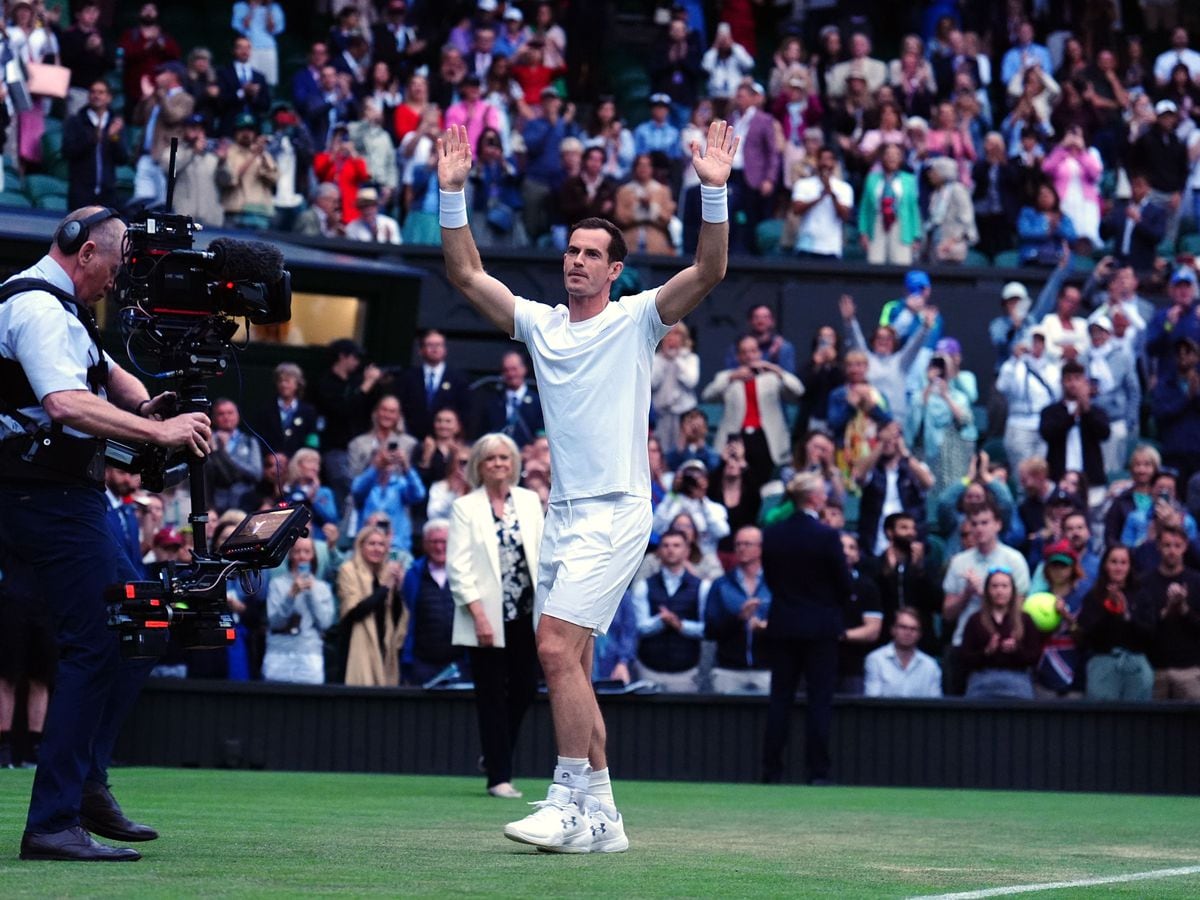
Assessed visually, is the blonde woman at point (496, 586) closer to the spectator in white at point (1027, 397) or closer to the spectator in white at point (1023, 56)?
the spectator in white at point (1027, 397)

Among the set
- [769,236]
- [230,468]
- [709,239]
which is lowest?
[230,468]

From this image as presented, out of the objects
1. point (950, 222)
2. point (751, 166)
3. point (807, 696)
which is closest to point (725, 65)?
Result: point (751, 166)

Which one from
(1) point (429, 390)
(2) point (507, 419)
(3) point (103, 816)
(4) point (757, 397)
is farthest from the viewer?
(4) point (757, 397)

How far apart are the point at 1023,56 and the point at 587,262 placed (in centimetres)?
1904

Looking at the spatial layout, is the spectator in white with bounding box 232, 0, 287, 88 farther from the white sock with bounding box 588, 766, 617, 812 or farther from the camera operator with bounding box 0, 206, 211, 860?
the camera operator with bounding box 0, 206, 211, 860

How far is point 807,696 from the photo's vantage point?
15062 millimetres

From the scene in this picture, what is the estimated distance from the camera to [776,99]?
24.0 m

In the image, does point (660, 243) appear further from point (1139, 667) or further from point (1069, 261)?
point (1139, 667)

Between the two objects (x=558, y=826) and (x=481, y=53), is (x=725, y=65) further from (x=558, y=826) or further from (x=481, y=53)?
(x=558, y=826)

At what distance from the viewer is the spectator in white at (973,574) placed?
16.1m

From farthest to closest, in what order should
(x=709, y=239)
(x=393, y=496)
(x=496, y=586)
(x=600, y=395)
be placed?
(x=393, y=496)
(x=496, y=586)
(x=600, y=395)
(x=709, y=239)

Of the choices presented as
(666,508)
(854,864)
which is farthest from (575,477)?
(666,508)

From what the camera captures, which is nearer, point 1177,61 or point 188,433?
point 188,433

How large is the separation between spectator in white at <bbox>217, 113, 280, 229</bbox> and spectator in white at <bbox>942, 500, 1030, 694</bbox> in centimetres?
852
